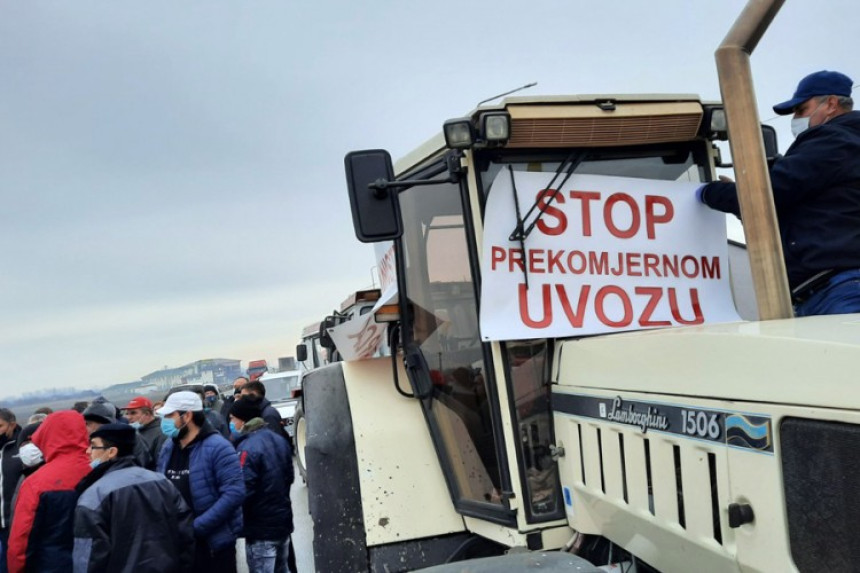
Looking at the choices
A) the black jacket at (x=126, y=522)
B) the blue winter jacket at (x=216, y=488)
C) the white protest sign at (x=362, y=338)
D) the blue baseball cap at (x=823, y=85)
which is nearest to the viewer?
the blue baseball cap at (x=823, y=85)

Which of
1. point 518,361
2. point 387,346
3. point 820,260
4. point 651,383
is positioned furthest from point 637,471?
point 387,346

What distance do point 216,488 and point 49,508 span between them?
0.96 metres

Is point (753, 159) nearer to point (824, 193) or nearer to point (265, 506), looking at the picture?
point (824, 193)

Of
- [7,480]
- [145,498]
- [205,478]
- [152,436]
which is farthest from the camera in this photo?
[152,436]

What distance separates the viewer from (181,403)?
15.0 ft

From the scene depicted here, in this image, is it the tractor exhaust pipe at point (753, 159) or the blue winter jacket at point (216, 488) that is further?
the blue winter jacket at point (216, 488)

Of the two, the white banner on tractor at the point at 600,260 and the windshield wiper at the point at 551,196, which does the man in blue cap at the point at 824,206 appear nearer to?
the white banner on tractor at the point at 600,260

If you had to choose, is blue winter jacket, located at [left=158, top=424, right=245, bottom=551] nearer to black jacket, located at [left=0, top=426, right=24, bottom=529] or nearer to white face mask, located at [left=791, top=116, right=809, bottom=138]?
black jacket, located at [left=0, top=426, right=24, bottom=529]

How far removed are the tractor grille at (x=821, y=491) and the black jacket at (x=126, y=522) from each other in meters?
3.22

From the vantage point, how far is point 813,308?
251 cm

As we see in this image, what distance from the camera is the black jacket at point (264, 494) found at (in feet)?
16.4

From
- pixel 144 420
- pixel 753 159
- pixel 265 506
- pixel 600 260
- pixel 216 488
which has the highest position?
pixel 753 159

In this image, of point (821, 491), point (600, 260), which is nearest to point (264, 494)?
point (600, 260)

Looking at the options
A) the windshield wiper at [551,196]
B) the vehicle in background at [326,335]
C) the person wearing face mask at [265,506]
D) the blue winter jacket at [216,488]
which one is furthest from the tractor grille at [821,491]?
the vehicle in background at [326,335]
